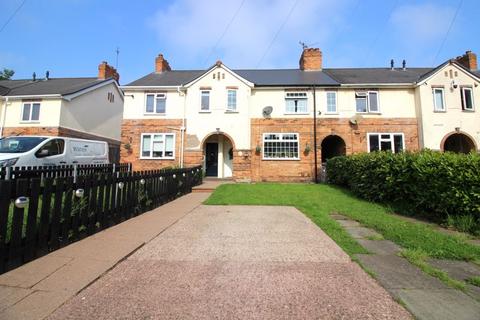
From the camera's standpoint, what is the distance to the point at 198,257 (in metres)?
3.81

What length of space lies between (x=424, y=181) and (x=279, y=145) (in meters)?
10.1

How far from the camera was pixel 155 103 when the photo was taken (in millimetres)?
17531

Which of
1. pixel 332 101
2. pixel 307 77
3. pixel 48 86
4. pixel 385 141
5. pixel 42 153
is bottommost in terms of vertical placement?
pixel 42 153

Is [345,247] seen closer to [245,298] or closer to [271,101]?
[245,298]

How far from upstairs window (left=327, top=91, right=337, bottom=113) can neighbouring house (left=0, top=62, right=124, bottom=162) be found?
60.6 feet

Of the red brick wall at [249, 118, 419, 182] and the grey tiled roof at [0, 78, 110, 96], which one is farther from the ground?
the grey tiled roof at [0, 78, 110, 96]

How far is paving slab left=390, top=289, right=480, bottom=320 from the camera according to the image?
237 cm

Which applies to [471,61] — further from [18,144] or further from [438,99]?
[18,144]

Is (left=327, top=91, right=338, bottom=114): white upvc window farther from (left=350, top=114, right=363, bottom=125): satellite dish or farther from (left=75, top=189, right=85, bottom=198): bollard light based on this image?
(left=75, top=189, right=85, bottom=198): bollard light

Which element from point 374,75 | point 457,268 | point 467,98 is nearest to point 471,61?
point 467,98

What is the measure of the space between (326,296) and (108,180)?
4851mm

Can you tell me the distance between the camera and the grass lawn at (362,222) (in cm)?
430

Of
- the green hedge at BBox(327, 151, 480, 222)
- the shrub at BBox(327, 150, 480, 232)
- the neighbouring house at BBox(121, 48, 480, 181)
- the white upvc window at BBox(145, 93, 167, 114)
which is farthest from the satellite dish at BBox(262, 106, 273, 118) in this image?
the shrub at BBox(327, 150, 480, 232)

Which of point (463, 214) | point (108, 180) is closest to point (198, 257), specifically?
point (108, 180)
